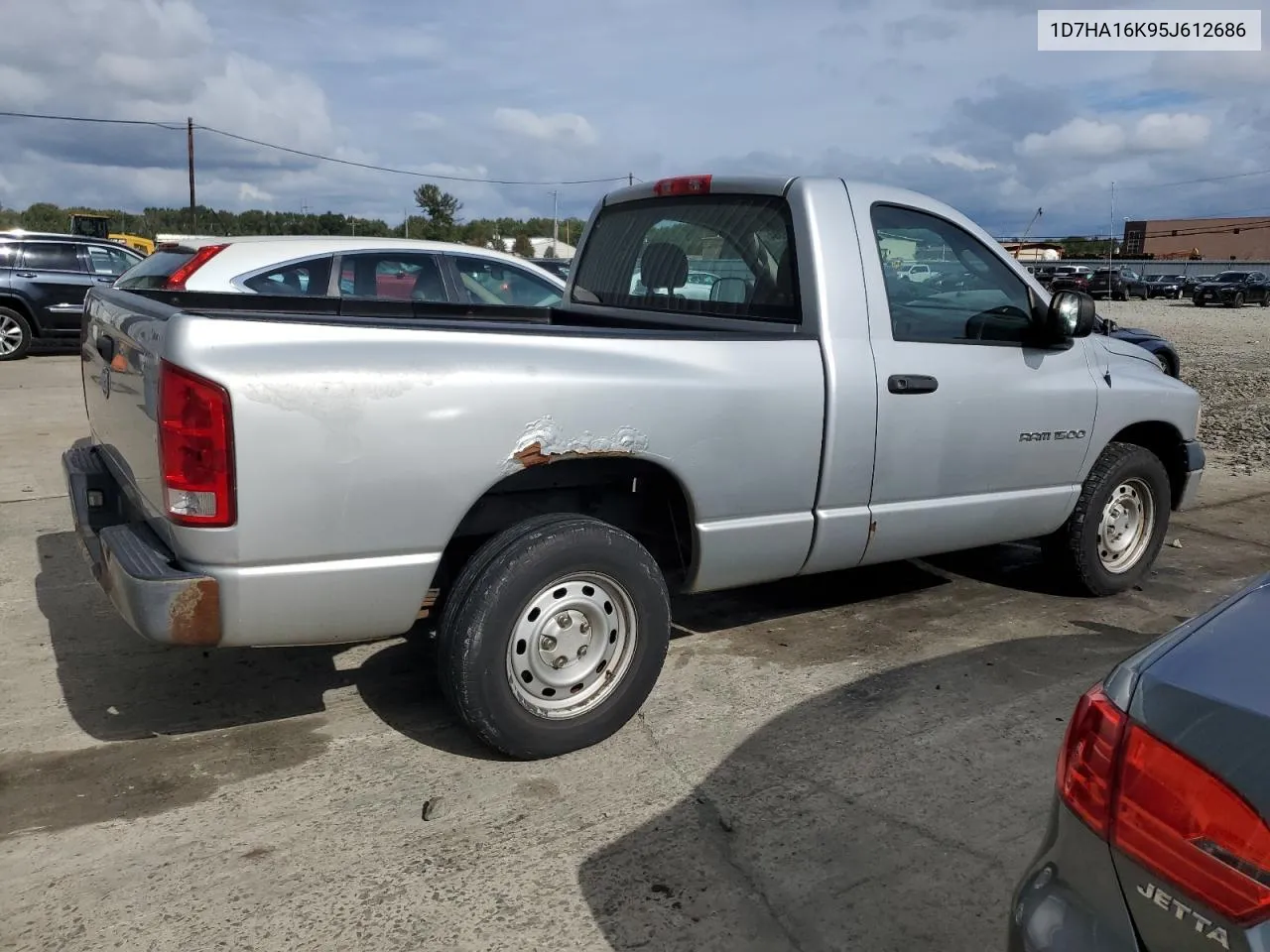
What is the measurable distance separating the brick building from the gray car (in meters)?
78.9

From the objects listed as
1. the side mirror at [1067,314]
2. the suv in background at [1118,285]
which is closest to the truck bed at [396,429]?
the side mirror at [1067,314]

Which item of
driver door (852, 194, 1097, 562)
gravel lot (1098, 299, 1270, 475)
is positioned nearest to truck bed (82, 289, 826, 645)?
driver door (852, 194, 1097, 562)

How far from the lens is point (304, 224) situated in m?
70.6

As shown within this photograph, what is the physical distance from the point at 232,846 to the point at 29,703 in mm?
1412

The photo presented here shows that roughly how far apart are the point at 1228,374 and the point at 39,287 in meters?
17.1

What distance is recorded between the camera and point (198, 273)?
816 cm

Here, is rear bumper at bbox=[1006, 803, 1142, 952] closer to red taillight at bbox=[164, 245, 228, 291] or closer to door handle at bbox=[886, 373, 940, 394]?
door handle at bbox=[886, 373, 940, 394]

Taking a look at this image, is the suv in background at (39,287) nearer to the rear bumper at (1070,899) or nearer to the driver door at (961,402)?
the driver door at (961,402)

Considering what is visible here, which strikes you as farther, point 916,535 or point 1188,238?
point 1188,238

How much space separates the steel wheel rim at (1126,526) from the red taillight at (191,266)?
22.0ft

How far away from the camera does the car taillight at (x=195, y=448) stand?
2.76m

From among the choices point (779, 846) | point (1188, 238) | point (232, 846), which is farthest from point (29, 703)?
point (1188, 238)

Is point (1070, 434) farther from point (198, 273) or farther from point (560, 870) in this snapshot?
point (198, 273)

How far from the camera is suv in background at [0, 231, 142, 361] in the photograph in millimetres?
14273
